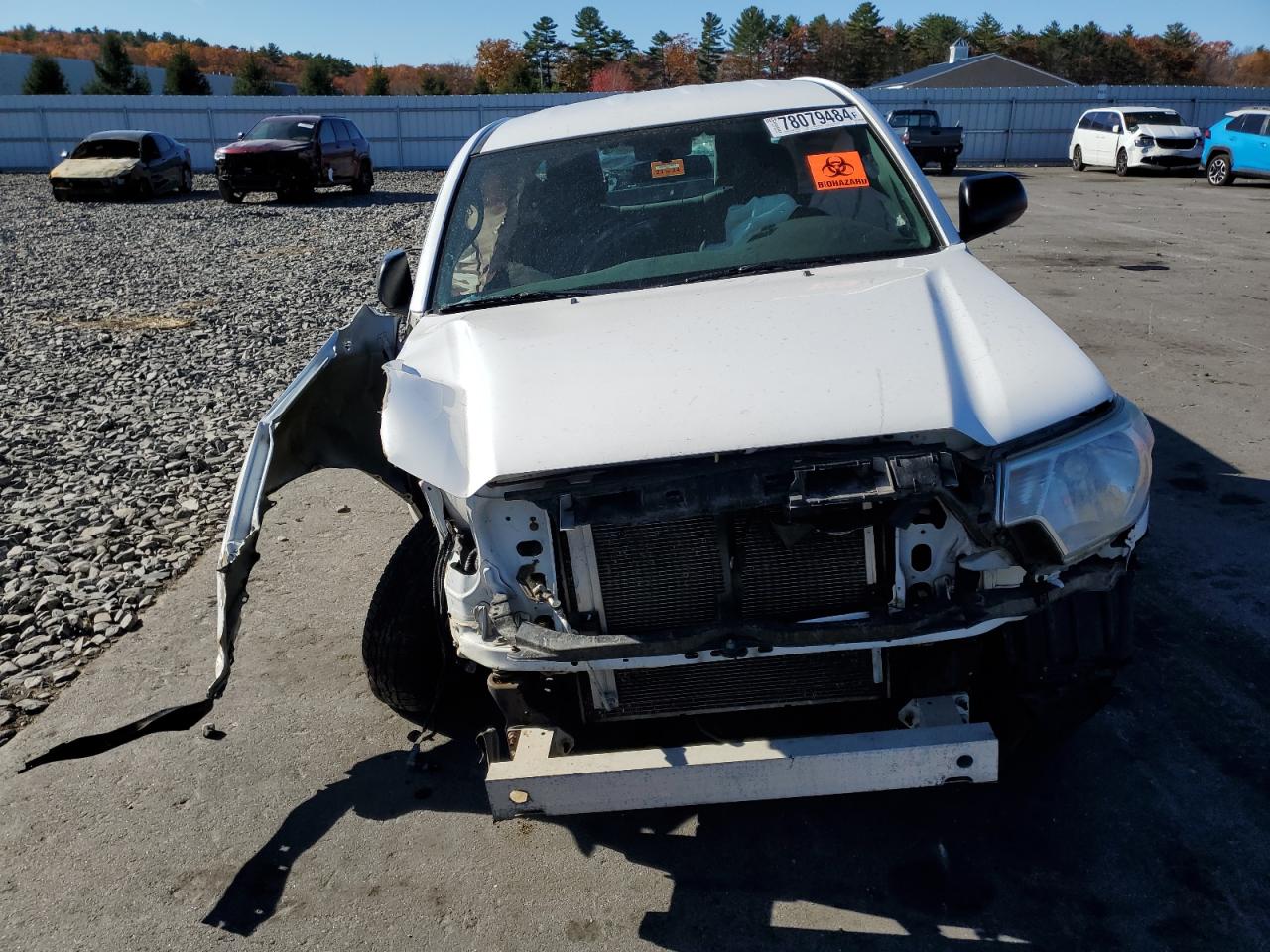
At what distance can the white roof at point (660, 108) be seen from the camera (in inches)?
171

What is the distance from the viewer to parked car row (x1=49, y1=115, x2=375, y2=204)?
69.7ft

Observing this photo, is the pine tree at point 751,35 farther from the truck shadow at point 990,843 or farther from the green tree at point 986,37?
the truck shadow at point 990,843

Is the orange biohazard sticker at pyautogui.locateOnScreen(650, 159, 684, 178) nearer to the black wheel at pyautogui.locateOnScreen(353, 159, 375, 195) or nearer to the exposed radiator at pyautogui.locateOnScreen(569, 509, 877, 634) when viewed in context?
the exposed radiator at pyautogui.locateOnScreen(569, 509, 877, 634)

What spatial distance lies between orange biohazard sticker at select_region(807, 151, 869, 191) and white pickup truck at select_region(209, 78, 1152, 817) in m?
0.76

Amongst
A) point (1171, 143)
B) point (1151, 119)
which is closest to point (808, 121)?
point (1171, 143)

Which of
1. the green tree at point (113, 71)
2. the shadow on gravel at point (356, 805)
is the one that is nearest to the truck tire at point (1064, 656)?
the shadow on gravel at point (356, 805)

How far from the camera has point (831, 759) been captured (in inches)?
103

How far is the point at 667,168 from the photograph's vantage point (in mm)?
4141

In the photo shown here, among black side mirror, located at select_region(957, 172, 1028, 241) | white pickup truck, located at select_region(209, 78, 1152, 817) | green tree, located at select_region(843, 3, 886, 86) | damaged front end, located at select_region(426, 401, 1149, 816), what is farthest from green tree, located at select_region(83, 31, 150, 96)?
damaged front end, located at select_region(426, 401, 1149, 816)

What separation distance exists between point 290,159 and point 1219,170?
1986 cm

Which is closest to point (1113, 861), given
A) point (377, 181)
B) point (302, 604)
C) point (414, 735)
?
point (414, 735)

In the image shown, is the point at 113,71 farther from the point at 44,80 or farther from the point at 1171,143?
the point at 1171,143

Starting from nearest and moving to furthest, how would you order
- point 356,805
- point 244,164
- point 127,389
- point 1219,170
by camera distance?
point 356,805
point 127,389
point 244,164
point 1219,170

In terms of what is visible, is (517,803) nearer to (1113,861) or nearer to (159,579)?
(1113,861)
